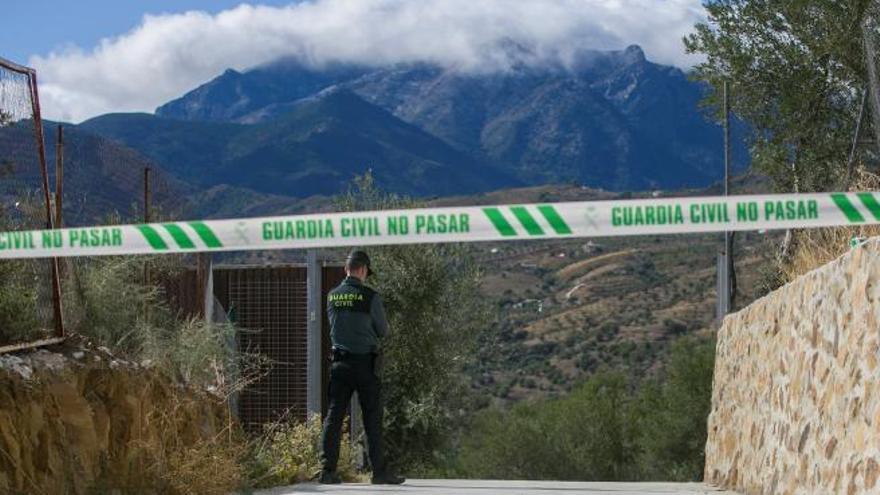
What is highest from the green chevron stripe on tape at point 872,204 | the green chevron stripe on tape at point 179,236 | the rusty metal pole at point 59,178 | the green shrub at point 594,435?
the rusty metal pole at point 59,178

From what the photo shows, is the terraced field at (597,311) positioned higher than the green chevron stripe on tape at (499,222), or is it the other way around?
the green chevron stripe on tape at (499,222)

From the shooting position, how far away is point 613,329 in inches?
2514

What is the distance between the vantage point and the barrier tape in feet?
26.2

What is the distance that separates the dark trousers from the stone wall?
10.7 ft

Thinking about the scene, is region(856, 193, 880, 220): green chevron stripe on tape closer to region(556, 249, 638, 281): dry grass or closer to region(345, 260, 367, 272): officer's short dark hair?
region(345, 260, 367, 272): officer's short dark hair

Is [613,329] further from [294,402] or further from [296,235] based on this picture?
[296,235]

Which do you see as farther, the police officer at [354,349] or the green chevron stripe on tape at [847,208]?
the police officer at [354,349]

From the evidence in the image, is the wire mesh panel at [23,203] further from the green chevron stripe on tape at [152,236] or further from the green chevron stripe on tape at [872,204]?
the green chevron stripe on tape at [872,204]

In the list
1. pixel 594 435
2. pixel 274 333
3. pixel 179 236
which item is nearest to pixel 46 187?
pixel 179 236

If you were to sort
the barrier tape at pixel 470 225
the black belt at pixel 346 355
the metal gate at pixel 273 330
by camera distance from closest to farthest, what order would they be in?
the barrier tape at pixel 470 225, the black belt at pixel 346 355, the metal gate at pixel 273 330

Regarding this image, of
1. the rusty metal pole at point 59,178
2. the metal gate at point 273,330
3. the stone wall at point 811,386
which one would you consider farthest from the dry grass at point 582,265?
the rusty metal pole at point 59,178

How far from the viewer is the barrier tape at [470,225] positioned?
7.97 metres

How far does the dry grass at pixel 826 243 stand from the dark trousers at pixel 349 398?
12.3 feet

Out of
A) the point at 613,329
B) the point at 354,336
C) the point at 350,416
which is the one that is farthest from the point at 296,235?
the point at 613,329
